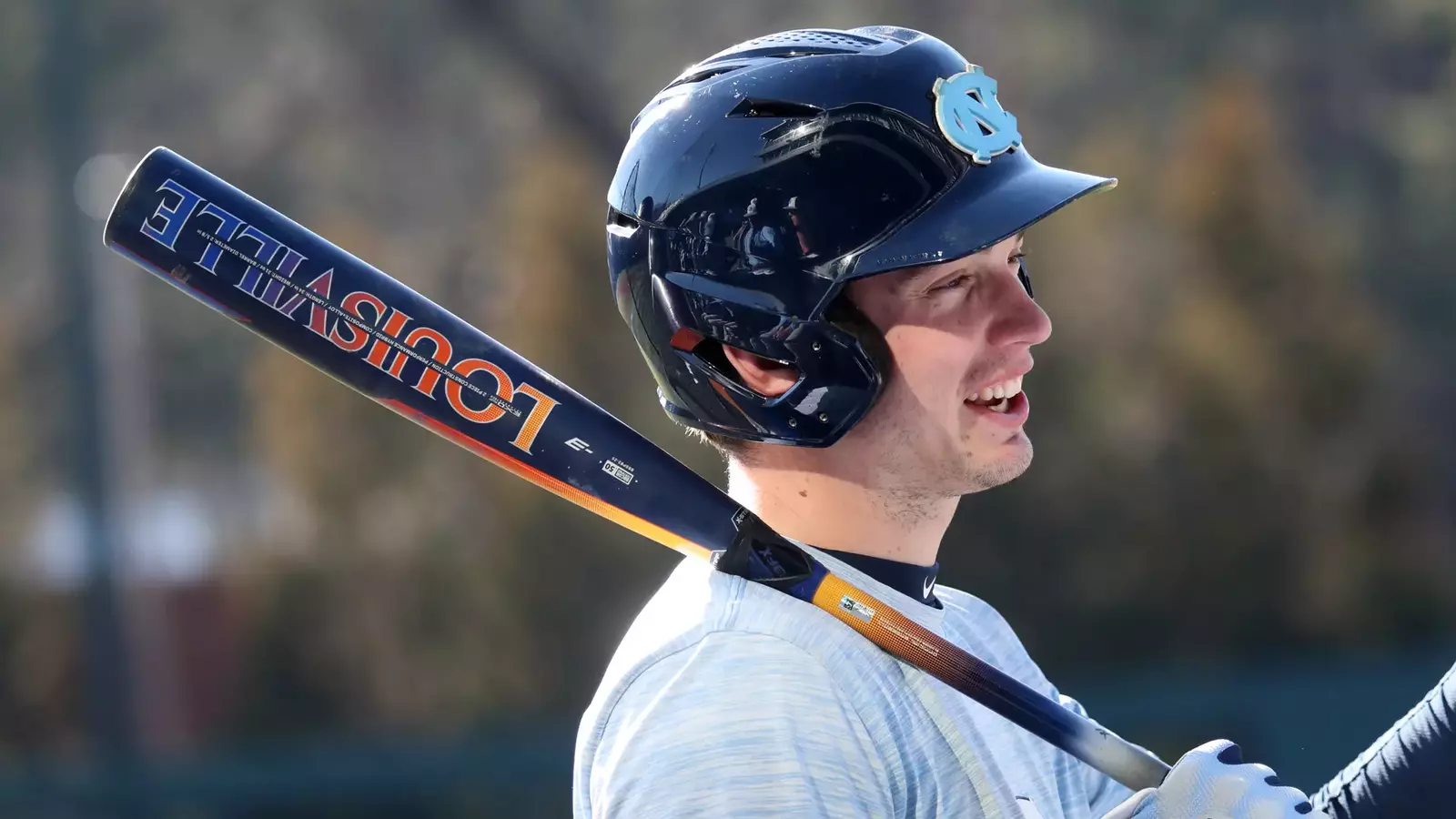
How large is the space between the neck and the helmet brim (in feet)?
0.80

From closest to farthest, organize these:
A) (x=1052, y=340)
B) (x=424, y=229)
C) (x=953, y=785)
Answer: (x=953, y=785), (x=1052, y=340), (x=424, y=229)

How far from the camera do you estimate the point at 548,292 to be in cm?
661

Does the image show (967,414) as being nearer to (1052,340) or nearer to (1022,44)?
(1052,340)

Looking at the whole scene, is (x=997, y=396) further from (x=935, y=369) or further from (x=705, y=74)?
(x=705, y=74)

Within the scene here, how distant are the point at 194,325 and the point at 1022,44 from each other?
5.60m

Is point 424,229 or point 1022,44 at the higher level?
point 1022,44

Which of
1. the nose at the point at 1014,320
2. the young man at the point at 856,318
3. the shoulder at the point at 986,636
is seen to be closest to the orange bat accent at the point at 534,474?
the young man at the point at 856,318

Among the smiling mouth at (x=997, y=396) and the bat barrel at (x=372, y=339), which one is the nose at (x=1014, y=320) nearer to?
the smiling mouth at (x=997, y=396)

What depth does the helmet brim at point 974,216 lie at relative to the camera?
178 centimetres

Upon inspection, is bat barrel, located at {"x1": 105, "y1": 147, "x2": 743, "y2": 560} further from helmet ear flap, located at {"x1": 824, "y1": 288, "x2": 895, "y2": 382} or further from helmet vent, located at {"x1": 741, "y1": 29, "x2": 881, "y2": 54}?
helmet vent, located at {"x1": 741, "y1": 29, "x2": 881, "y2": 54}

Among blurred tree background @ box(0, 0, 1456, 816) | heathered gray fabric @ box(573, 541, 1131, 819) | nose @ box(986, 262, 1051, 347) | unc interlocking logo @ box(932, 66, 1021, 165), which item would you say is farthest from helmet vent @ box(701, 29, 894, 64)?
blurred tree background @ box(0, 0, 1456, 816)

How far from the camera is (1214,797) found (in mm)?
1730

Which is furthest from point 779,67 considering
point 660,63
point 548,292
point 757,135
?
point 660,63

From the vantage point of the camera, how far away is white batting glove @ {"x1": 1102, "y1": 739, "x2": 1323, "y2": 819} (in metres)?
1.71
